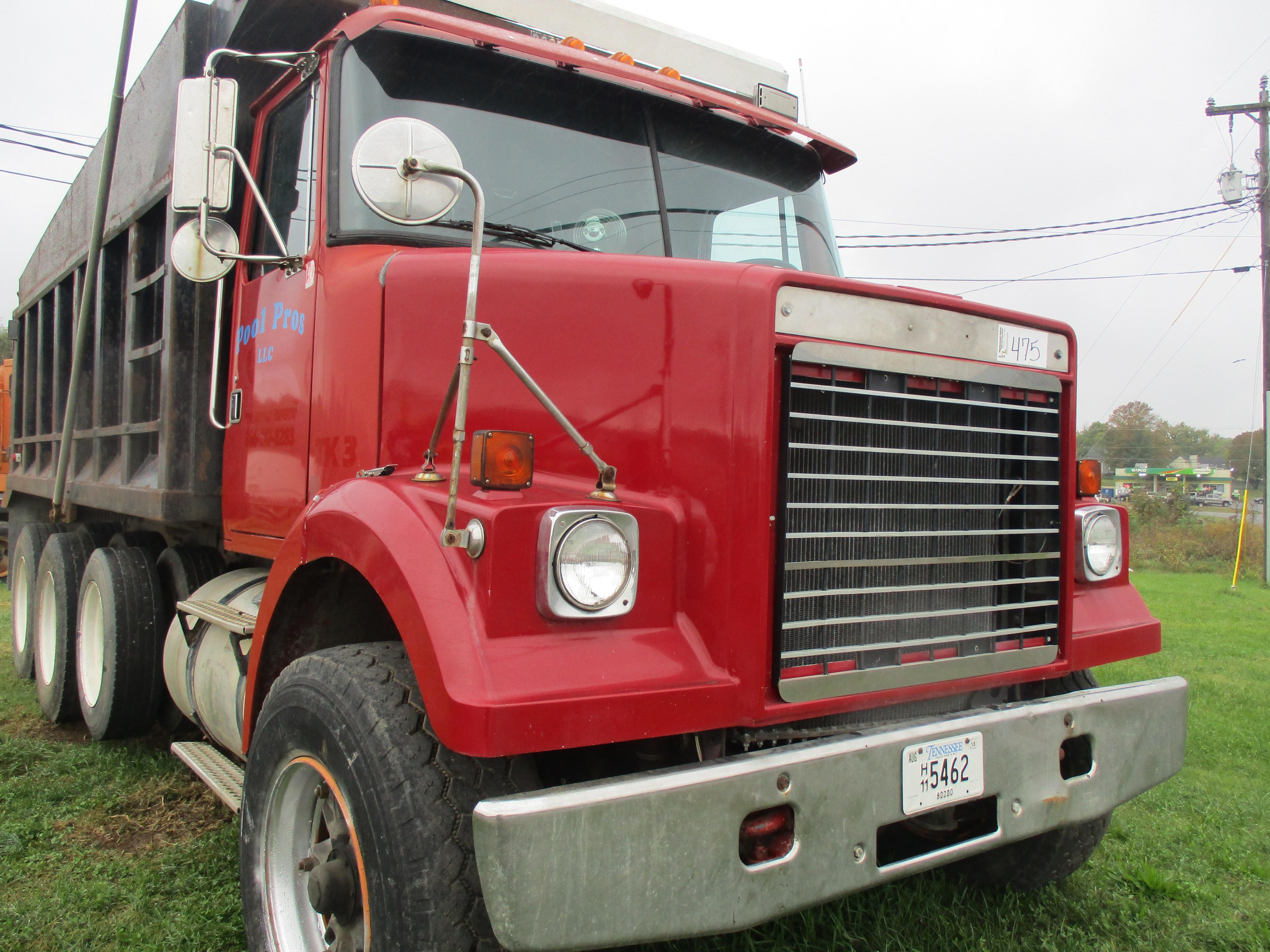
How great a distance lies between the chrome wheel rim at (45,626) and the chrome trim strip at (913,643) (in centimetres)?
516

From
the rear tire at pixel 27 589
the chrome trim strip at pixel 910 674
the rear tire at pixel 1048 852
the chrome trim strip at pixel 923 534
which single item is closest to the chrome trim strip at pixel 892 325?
the chrome trim strip at pixel 923 534

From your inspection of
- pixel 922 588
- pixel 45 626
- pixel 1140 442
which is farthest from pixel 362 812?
pixel 1140 442

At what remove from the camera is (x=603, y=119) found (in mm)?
3238

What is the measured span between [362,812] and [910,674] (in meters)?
1.35

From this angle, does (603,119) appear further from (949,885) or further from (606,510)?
(949,885)

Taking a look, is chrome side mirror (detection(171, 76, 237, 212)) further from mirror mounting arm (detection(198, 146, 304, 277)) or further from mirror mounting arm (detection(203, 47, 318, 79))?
mirror mounting arm (detection(203, 47, 318, 79))

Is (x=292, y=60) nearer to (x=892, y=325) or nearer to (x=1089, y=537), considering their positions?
(x=892, y=325)

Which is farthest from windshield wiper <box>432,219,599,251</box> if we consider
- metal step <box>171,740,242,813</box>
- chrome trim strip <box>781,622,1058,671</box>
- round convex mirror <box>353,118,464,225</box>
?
metal step <box>171,740,242,813</box>

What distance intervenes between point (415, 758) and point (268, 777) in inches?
27.9

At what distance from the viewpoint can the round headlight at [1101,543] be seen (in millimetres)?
3027

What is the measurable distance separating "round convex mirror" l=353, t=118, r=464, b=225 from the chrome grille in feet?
3.33

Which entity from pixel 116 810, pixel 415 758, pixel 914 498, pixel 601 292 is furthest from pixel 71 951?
pixel 914 498

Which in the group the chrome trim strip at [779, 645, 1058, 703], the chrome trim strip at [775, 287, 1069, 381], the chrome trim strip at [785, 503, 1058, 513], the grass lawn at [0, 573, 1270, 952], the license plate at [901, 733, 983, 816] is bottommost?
the grass lawn at [0, 573, 1270, 952]

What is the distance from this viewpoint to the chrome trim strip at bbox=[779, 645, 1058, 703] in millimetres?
2215
